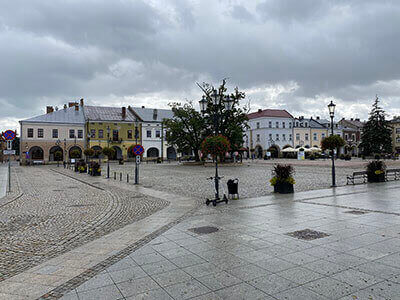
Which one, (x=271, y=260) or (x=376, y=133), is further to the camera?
(x=376, y=133)

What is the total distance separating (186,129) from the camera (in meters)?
45.9

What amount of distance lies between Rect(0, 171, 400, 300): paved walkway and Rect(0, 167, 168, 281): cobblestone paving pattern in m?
0.58

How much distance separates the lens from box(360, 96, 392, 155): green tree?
57.0 m

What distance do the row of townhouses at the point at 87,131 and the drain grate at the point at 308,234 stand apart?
4704 cm

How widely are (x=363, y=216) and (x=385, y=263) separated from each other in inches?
154

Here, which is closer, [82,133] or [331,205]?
[331,205]

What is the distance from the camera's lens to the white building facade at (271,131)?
7625 centimetres

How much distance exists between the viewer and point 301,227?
24.1 ft

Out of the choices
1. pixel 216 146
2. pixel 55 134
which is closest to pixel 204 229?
pixel 216 146

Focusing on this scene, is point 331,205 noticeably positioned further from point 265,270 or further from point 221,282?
point 221,282

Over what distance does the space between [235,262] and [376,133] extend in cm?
6182

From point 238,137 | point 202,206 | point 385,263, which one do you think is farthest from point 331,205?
point 238,137

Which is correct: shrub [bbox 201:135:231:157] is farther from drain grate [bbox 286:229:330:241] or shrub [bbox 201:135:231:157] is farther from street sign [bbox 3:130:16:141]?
street sign [bbox 3:130:16:141]

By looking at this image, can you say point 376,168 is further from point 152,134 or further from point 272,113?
point 272,113
